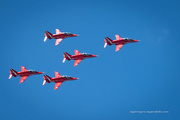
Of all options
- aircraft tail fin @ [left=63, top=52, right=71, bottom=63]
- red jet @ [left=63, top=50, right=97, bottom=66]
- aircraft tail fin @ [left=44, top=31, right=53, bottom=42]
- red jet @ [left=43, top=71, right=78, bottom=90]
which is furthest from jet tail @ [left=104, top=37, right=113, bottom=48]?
aircraft tail fin @ [left=44, top=31, right=53, bottom=42]

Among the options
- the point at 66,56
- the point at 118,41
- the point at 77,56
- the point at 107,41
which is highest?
the point at 118,41

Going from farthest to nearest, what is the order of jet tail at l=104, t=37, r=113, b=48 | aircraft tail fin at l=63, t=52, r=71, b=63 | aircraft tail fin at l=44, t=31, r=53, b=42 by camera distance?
aircraft tail fin at l=44, t=31, r=53, b=42, jet tail at l=104, t=37, r=113, b=48, aircraft tail fin at l=63, t=52, r=71, b=63

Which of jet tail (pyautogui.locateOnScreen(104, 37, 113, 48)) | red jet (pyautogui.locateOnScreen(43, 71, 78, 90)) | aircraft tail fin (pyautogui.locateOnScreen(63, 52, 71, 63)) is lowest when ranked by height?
red jet (pyautogui.locateOnScreen(43, 71, 78, 90))

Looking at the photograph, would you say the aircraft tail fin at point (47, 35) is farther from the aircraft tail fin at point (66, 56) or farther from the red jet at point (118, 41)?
the red jet at point (118, 41)

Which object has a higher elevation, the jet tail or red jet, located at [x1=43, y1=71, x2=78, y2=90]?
the jet tail

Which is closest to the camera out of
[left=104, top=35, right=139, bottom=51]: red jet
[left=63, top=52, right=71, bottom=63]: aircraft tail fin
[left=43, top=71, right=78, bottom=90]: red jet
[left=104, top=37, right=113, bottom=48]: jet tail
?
[left=43, top=71, right=78, bottom=90]: red jet

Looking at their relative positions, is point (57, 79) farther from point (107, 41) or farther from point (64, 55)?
point (107, 41)

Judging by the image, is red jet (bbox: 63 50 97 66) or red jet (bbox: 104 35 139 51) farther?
red jet (bbox: 104 35 139 51)

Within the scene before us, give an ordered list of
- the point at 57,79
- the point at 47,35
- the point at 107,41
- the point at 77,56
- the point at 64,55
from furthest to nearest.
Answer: the point at 47,35
the point at 107,41
the point at 77,56
the point at 64,55
the point at 57,79

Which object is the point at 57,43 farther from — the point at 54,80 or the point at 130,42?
the point at 130,42

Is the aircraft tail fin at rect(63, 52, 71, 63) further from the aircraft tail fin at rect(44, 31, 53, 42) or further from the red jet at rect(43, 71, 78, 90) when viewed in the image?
the aircraft tail fin at rect(44, 31, 53, 42)

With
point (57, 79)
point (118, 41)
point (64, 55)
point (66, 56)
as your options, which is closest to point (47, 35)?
point (64, 55)

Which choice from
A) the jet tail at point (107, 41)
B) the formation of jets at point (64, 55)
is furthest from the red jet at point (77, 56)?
the jet tail at point (107, 41)

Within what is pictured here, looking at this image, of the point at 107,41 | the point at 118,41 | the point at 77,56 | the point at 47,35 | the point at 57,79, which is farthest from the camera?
the point at 47,35
